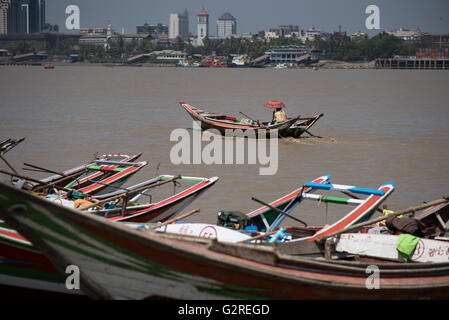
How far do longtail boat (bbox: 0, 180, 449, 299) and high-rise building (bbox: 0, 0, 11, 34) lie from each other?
13964 cm

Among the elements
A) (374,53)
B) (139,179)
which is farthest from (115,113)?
(374,53)

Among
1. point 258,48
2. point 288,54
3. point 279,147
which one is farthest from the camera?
point 258,48

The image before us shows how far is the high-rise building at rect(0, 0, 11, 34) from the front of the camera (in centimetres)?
13675

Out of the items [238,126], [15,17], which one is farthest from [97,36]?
[238,126]

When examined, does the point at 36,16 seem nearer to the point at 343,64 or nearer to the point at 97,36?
the point at 97,36

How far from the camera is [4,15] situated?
6127 inches

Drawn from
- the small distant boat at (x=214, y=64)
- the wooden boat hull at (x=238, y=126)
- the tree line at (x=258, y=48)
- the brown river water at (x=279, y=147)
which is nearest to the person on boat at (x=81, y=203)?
the brown river water at (x=279, y=147)

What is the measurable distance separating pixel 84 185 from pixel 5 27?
16866 centimetres

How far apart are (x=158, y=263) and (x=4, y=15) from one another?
6372 inches

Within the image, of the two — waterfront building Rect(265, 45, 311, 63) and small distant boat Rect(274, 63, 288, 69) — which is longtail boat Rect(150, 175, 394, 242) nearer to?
small distant boat Rect(274, 63, 288, 69)

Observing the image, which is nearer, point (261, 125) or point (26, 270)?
point (26, 270)

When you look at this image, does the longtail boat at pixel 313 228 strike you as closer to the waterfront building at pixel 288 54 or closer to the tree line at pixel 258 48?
the tree line at pixel 258 48

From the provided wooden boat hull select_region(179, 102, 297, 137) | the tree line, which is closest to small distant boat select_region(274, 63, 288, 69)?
the tree line

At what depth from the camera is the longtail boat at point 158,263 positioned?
458 centimetres
